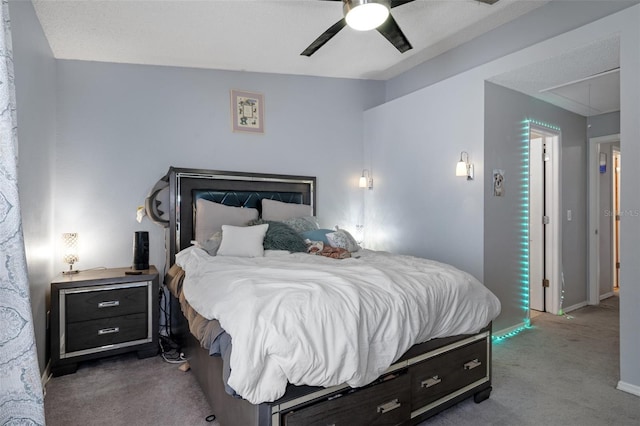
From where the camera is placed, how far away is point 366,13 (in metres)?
2.13

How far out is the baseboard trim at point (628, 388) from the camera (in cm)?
233

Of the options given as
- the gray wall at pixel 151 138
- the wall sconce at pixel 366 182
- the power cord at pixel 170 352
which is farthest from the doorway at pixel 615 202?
the power cord at pixel 170 352

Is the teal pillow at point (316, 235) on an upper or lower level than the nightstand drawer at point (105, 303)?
upper

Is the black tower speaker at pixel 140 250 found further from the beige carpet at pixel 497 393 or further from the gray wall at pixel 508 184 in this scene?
the gray wall at pixel 508 184

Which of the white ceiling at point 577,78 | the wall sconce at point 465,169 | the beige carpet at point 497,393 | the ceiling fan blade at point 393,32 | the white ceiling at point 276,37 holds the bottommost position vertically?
A: the beige carpet at point 497,393

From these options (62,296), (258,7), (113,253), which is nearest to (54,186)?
(113,253)

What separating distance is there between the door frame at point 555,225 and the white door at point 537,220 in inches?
3.1

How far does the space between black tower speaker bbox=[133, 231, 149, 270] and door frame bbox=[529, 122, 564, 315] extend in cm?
436

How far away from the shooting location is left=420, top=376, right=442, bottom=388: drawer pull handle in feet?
6.23

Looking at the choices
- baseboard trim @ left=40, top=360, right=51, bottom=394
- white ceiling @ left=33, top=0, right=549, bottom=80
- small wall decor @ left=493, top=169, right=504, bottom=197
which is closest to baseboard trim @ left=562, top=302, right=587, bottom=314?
small wall decor @ left=493, top=169, right=504, bottom=197

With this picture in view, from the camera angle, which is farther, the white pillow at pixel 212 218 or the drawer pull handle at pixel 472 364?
the white pillow at pixel 212 218

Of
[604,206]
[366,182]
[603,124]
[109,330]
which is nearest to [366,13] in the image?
[366,182]

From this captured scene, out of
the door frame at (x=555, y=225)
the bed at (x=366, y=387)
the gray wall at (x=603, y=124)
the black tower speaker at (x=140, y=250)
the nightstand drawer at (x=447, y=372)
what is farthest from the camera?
the gray wall at (x=603, y=124)

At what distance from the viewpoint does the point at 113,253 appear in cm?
328
